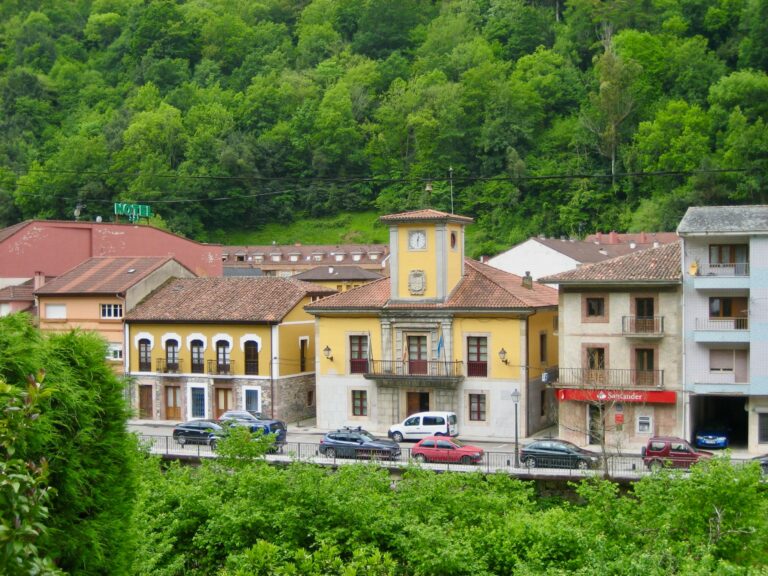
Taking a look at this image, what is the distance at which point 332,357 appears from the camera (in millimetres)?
41188

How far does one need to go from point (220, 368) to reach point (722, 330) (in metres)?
20.6

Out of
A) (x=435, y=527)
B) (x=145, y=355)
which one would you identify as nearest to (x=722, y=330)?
(x=435, y=527)

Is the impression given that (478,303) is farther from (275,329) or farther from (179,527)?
(179,527)

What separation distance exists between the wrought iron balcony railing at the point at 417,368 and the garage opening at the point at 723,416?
8.86m

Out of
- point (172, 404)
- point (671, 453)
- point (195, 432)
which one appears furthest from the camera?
point (172, 404)

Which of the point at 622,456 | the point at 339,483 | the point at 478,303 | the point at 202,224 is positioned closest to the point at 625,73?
the point at 202,224

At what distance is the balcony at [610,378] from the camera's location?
117ft

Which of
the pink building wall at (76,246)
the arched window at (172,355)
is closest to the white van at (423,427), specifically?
the arched window at (172,355)

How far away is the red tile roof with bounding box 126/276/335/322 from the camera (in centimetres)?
4272

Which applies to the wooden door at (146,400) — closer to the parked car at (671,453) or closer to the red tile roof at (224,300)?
the red tile roof at (224,300)

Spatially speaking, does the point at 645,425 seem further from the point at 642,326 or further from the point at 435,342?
the point at 435,342

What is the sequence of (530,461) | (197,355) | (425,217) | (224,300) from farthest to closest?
1. (224,300)
2. (197,355)
3. (425,217)
4. (530,461)

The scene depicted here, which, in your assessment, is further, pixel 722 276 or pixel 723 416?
pixel 723 416

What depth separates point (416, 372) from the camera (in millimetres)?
39562
